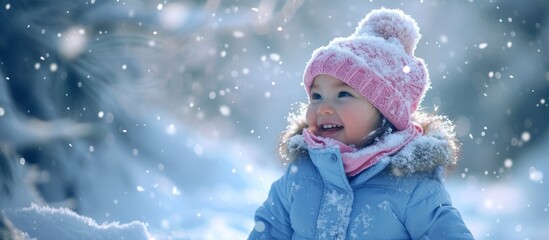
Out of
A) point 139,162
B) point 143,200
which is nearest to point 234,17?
point 139,162

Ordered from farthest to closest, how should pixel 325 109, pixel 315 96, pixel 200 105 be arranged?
pixel 200 105 < pixel 315 96 < pixel 325 109

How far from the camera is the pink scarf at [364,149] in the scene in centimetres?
201

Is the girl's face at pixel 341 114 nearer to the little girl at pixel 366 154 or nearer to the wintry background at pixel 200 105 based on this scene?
the little girl at pixel 366 154

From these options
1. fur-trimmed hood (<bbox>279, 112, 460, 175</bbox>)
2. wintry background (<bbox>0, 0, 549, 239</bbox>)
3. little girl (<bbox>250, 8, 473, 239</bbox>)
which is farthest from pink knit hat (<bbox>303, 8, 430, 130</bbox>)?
wintry background (<bbox>0, 0, 549, 239</bbox>)

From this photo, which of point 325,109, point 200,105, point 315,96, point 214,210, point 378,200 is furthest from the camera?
point 200,105

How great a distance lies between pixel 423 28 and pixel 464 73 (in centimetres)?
82

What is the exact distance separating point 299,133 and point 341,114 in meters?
0.30

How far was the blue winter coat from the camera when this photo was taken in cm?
188

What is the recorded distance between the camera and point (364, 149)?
6.63 feet

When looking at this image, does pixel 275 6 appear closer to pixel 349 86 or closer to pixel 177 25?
pixel 177 25

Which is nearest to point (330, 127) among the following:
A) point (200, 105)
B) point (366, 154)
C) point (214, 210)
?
point (366, 154)

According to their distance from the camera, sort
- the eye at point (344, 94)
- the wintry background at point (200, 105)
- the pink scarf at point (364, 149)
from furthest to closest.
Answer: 1. the wintry background at point (200, 105)
2. the eye at point (344, 94)
3. the pink scarf at point (364, 149)

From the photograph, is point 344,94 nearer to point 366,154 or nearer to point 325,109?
point 325,109

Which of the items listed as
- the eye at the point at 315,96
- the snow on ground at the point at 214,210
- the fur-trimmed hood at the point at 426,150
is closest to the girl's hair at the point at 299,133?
the fur-trimmed hood at the point at 426,150
